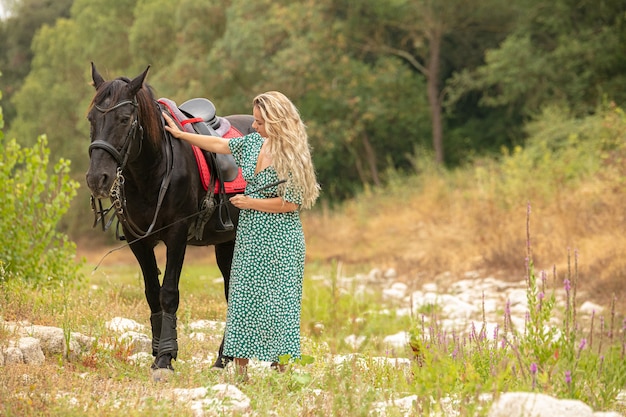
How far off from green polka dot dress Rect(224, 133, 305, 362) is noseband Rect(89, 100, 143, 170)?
960 millimetres

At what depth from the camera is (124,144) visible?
239 inches

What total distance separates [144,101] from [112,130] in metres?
0.48

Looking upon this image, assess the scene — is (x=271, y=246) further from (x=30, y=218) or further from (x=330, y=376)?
(x=30, y=218)

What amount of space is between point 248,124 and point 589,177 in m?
10.4

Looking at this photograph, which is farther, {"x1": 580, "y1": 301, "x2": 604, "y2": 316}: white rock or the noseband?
{"x1": 580, "y1": 301, "x2": 604, "y2": 316}: white rock

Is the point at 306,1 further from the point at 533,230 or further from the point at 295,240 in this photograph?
the point at 295,240

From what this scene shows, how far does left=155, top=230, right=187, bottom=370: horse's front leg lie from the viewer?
643cm

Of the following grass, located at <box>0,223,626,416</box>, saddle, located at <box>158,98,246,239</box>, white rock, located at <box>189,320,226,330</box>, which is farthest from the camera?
white rock, located at <box>189,320,226,330</box>

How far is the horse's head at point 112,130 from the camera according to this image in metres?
5.84

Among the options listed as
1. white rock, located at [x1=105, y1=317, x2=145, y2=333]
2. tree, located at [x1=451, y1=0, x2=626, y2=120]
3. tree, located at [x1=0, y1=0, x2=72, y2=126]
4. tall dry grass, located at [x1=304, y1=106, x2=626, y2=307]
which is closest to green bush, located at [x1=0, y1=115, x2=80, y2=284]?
white rock, located at [x1=105, y1=317, x2=145, y2=333]

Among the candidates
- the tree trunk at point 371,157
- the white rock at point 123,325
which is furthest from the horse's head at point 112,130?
the tree trunk at point 371,157

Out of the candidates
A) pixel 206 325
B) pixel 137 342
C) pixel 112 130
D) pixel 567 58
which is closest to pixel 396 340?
pixel 206 325

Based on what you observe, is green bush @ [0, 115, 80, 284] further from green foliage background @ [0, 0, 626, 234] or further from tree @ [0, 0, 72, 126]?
tree @ [0, 0, 72, 126]

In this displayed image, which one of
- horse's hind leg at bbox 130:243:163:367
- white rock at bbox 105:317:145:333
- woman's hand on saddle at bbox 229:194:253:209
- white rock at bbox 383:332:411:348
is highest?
woman's hand on saddle at bbox 229:194:253:209
